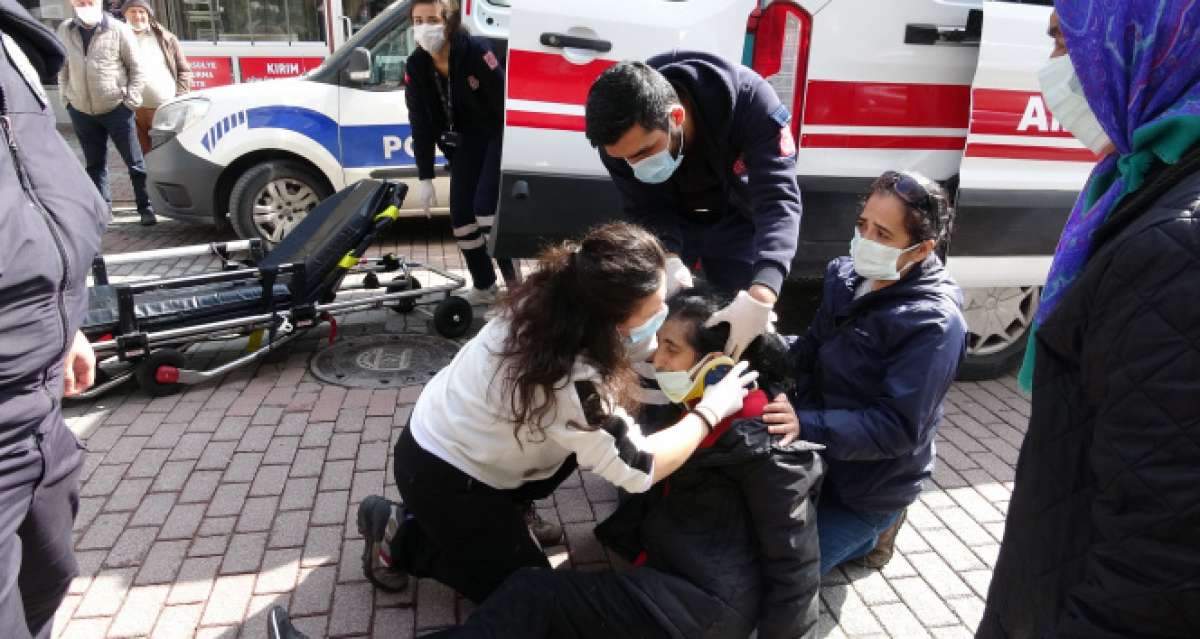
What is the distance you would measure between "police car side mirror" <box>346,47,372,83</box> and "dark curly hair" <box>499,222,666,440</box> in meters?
4.27

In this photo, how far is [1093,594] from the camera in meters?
1.02

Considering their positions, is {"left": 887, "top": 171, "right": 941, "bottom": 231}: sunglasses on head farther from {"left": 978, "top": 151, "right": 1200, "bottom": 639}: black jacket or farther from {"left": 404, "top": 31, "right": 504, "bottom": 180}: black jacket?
{"left": 404, "top": 31, "right": 504, "bottom": 180}: black jacket

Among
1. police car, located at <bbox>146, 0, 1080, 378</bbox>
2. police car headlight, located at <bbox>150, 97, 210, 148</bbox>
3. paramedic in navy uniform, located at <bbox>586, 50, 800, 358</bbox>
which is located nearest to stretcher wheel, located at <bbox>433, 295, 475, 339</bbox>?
police car, located at <bbox>146, 0, 1080, 378</bbox>

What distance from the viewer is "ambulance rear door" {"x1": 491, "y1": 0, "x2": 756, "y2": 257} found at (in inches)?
126

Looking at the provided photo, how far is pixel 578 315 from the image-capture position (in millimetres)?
1858

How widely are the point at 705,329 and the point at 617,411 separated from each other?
42 cm

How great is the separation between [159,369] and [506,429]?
2.29 m

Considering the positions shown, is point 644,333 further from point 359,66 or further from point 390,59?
point 390,59

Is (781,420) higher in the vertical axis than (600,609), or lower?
higher

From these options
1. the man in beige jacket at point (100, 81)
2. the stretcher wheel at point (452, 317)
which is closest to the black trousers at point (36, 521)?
the stretcher wheel at point (452, 317)

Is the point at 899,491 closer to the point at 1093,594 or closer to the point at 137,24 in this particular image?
the point at 1093,594

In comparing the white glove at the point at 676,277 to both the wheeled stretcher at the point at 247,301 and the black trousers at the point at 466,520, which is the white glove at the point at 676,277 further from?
the wheeled stretcher at the point at 247,301

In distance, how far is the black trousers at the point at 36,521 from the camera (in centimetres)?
138

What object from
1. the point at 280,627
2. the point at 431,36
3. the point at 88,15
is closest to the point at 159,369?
the point at 280,627
